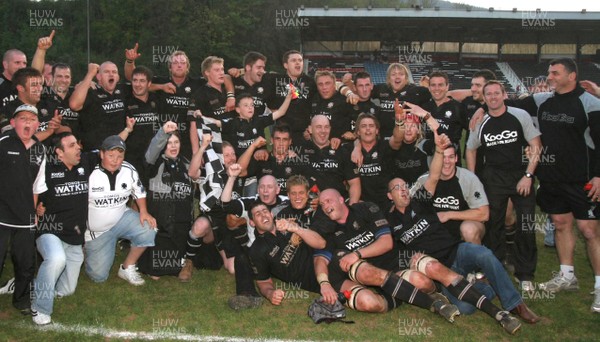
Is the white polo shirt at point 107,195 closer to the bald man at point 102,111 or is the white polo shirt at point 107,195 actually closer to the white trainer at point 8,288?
the white trainer at point 8,288

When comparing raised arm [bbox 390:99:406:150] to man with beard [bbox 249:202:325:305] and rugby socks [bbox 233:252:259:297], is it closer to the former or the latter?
man with beard [bbox 249:202:325:305]

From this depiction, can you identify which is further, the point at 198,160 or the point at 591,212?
the point at 198,160

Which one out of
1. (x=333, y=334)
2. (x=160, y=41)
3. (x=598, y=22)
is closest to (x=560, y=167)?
(x=333, y=334)

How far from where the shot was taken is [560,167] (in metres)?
7.02

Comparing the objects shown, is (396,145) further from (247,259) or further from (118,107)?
(118,107)

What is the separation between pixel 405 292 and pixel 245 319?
179cm

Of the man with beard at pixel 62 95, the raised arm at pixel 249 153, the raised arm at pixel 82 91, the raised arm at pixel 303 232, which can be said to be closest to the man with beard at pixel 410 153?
the raised arm at pixel 249 153

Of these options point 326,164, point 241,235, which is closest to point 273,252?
point 241,235

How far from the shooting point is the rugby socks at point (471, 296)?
5.94 metres

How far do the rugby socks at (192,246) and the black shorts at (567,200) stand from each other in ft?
15.0

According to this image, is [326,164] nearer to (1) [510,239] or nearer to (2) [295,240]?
(2) [295,240]

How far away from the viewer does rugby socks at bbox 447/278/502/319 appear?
5.94 meters

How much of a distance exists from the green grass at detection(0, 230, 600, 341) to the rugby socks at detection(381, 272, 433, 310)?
0.89 feet

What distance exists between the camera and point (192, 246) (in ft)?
25.7
